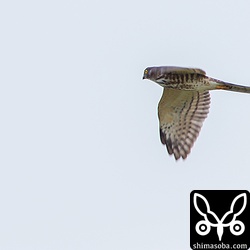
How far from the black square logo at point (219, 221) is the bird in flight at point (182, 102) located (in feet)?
7.83

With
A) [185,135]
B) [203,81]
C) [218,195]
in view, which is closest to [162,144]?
[185,135]

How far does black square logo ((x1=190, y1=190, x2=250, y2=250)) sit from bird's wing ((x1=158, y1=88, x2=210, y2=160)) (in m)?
3.18

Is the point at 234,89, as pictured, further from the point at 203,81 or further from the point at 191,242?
the point at 191,242

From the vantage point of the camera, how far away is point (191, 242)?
15.9 metres

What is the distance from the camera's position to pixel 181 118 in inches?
777

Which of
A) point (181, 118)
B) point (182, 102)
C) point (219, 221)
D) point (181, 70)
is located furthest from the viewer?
point (181, 118)

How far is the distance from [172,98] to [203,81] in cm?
91

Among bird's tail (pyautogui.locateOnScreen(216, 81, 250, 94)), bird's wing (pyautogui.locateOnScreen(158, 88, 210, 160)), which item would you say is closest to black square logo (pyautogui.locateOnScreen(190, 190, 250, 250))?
bird's tail (pyautogui.locateOnScreen(216, 81, 250, 94))

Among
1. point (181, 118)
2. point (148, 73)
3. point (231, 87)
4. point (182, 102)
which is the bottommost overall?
point (181, 118)

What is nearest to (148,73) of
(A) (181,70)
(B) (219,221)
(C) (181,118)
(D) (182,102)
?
(A) (181,70)

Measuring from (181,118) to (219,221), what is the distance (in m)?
4.01

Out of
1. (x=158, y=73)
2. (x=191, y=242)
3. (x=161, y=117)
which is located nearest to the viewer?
(x=191, y=242)

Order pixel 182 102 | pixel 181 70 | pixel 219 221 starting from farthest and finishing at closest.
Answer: pixel 182 102
pixel 181 70
pixel 219 221

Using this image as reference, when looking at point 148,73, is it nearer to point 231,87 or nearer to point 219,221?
point 231,87
